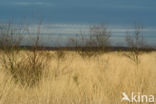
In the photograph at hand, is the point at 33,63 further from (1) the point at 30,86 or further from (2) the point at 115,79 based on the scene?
(2) the point at 115,79

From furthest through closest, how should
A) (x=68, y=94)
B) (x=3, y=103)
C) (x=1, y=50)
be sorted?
(x=1, y=50), (x=68, y=94), (x=3, y=103)

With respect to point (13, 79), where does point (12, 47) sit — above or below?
above

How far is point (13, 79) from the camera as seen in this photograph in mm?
5594

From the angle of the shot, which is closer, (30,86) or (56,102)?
(56,102)

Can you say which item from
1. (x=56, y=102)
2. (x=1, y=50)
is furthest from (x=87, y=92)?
(x=1, y=50)

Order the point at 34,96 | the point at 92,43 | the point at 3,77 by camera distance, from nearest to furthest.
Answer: the point at 34,96 → the point at 3,77 → the point at 92,43

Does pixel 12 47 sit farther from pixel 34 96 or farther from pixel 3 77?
pixel 34 96

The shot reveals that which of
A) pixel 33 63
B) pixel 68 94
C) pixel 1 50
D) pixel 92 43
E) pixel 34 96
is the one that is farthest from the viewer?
pixel 92 43

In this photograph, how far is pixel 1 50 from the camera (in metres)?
6.09

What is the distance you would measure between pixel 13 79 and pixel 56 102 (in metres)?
2.13

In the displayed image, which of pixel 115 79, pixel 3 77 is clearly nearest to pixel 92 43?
pixel 115 79

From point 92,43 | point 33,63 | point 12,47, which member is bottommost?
point 92,43

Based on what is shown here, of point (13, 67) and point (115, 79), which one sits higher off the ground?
point (13, 67)

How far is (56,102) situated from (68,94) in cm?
75
